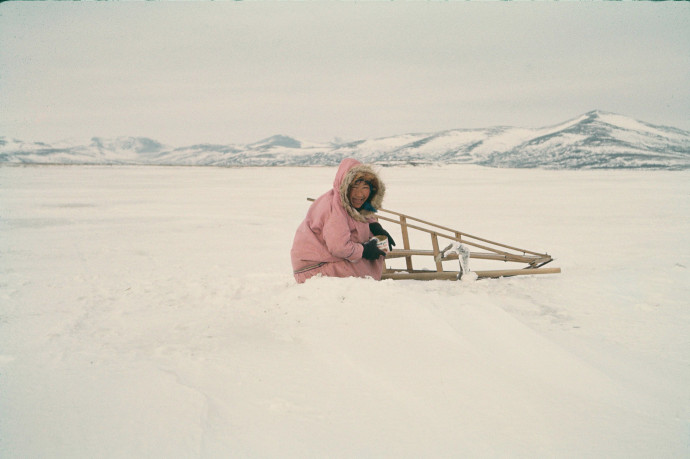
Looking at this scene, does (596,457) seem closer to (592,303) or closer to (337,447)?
(337,447)

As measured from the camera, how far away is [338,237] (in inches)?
173

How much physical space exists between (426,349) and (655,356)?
5.40 ft

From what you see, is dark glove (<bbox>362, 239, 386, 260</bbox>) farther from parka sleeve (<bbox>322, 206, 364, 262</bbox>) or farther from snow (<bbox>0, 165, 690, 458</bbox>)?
snow (<bbox>0, 165, 690, 458</bbox>)

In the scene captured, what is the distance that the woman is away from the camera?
4.44 meters

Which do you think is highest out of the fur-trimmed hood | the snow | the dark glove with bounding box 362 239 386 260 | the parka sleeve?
the fur-trimmed hood

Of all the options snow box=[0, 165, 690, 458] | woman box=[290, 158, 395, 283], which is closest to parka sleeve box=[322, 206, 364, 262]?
woman box=[290, 158, 395, 283]

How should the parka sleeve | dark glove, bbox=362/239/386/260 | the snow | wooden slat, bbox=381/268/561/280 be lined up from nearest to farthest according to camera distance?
the snow → the parka sleeve → dark glove, bbox=362/239/386/260 → wooden slat, bbox=381/268/561/280

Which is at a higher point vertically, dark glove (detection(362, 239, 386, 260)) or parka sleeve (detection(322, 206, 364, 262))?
parka sleeve (detection(322, 206, 364, 262))

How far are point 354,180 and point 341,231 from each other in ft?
1.65

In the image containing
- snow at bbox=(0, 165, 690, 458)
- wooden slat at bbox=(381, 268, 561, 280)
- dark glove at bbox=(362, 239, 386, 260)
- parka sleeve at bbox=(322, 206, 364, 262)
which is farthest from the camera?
wooden slat at bbox=(381, 268, 561, 280)

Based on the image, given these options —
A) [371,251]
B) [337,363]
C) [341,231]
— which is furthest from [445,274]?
[337,363]

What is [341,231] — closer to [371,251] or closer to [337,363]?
[371,251]

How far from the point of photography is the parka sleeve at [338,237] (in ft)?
14.5

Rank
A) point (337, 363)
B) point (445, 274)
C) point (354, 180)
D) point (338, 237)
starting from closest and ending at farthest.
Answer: point (337, 363) → point (338, 237) → point (354, 180) → point (445, 274)
